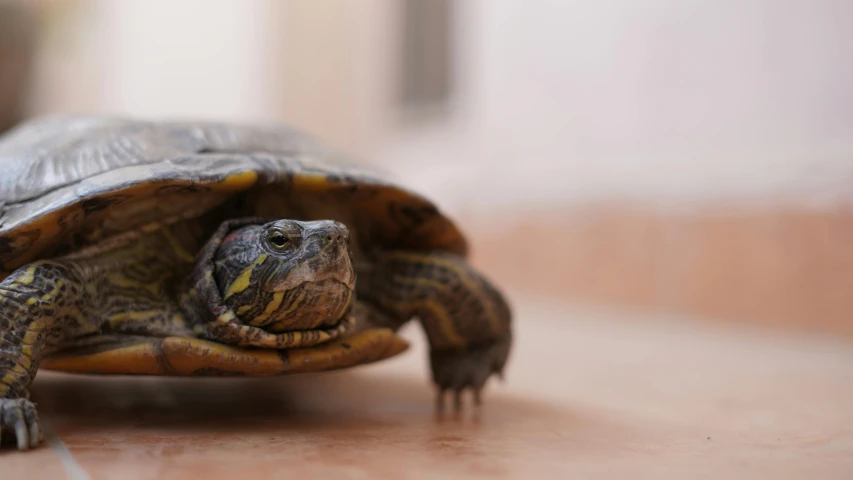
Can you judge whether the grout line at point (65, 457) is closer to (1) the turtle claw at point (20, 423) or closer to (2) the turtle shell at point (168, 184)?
(1) the turtle claw at point (20, 423)

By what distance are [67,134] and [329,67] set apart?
7374mm

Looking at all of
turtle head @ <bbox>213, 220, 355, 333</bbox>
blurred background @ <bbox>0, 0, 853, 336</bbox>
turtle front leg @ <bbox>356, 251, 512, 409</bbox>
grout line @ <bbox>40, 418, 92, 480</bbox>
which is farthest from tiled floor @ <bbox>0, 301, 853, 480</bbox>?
blurred background @ <bbox>0, 0, 853, 336</bbox>

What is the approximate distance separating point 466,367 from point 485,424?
14.6 inches

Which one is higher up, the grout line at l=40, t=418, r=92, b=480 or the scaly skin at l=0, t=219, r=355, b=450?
the scaly skin at l=0, t=219, r=355, b=450

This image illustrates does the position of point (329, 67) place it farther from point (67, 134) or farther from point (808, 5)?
point (67, 134)

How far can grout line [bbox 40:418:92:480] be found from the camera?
1.20m

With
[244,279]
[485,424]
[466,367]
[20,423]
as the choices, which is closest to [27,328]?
[20,423]

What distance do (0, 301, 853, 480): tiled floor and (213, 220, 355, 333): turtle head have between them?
0.79 ft

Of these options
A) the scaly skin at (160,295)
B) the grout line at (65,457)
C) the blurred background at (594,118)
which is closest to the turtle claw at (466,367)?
the scaly skin at (160,295)

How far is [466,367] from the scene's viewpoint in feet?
6.96

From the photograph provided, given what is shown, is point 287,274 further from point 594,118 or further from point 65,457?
point 594,118

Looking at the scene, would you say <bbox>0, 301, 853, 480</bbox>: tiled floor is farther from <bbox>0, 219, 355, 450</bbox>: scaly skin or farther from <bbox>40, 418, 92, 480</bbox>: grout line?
<bbox>0, 219, 355, 450</bbox>: scaly skin

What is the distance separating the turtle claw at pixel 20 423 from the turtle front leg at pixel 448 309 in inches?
34.5

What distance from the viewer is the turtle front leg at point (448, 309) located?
2023mm
